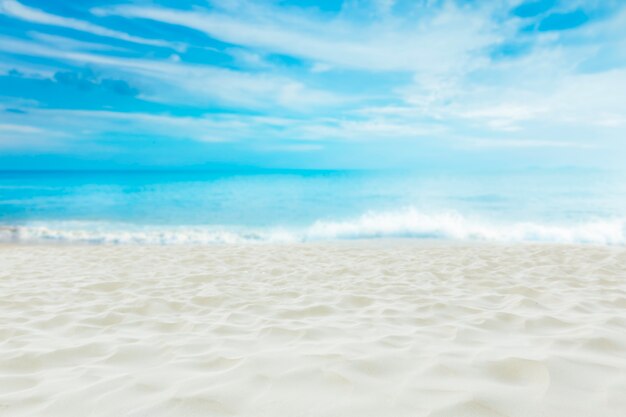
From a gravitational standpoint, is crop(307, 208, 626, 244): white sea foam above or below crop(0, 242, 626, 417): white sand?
below

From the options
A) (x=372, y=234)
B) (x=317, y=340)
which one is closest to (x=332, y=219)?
(x=372, y=234)

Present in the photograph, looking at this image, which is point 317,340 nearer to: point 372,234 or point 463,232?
point 372,234

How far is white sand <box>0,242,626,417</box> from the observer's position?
2031 millimetres

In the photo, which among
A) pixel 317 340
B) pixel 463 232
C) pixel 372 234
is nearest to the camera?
pixel 317 340

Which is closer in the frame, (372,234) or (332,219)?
(372,234)

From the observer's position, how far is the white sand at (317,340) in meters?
2.03

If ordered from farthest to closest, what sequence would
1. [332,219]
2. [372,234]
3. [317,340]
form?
[332,219]
[372,234]
[317,340]

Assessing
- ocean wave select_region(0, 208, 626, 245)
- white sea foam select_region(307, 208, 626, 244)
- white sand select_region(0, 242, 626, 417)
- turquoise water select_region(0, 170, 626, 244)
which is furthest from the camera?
turquoise water select_region(0, 170, 626, 244)

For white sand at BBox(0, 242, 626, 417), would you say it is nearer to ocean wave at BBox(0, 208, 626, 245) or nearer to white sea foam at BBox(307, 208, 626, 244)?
ocean wave at BBox(0, 208, 626, 245)

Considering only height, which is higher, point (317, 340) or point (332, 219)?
point (317, 340)

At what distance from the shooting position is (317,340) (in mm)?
2971

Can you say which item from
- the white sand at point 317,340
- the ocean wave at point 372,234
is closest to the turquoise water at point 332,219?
the ocean wave at point 372,234

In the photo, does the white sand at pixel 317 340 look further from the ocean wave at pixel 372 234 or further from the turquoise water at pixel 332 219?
the turquoise water at pixel 332 219

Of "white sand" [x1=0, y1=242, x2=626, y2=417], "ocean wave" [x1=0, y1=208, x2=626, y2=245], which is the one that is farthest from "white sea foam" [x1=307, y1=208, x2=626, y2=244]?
"white sand" [x1=0, y1=242, x2=626, y2=417]
